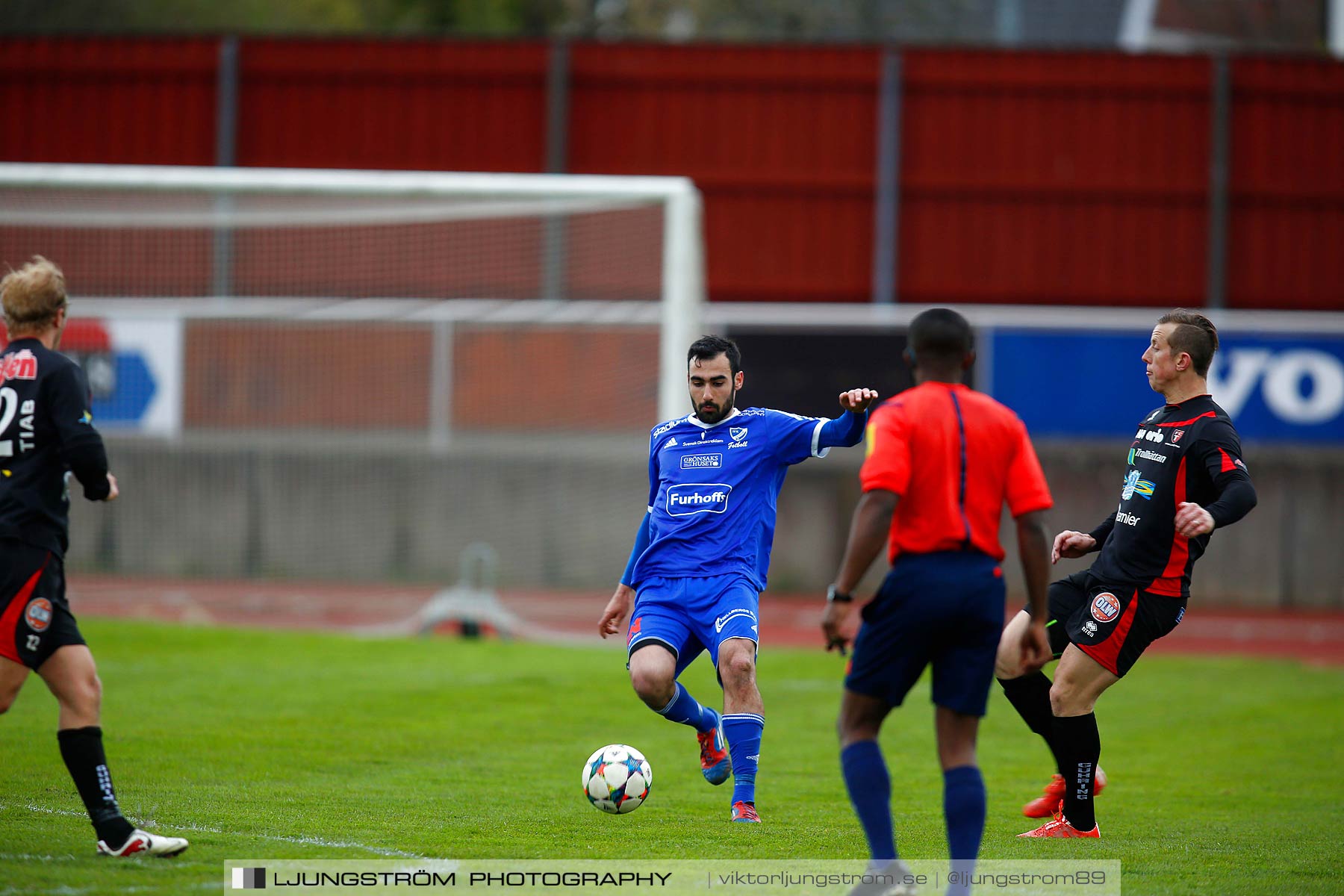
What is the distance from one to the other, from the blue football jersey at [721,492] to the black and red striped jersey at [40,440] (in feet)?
8.83

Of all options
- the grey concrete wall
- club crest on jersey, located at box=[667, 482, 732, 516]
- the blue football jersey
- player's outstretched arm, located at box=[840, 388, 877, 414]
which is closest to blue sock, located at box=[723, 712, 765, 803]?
the blue football jersey

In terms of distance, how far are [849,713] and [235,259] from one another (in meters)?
14.6

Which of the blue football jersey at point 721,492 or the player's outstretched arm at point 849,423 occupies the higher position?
the player's outstretched arm at point 849,423

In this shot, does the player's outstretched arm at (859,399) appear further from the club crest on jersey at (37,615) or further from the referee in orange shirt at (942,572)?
the club crest on jersey at (37,615)

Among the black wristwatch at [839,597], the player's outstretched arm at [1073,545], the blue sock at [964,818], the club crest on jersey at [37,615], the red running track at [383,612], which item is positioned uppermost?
the black wristwatch at [839,597]

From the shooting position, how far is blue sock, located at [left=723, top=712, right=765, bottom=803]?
6660 millimetres

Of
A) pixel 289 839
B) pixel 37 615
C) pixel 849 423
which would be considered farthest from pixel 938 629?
pixel 37 615

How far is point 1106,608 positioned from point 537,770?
340cm

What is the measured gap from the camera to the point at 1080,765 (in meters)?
6.54

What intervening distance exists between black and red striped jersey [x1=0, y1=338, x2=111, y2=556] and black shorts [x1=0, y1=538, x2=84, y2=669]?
2.4 inches

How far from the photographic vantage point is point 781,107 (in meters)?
23.9

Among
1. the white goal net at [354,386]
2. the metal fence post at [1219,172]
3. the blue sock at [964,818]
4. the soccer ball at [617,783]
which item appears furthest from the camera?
the metal fence post at [1219,172]

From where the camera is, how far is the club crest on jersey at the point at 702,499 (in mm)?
7020

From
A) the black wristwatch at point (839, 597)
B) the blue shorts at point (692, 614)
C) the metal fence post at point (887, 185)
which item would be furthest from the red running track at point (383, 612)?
the black wristwatch at point (839, 597)
